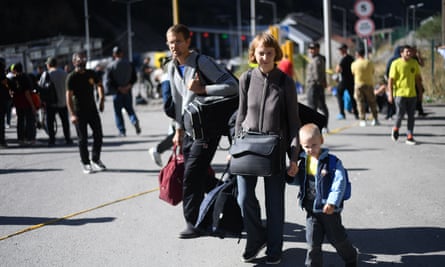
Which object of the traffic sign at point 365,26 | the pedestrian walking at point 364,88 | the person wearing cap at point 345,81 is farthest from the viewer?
the traffic sign at point 365,26

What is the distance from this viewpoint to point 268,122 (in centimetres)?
475

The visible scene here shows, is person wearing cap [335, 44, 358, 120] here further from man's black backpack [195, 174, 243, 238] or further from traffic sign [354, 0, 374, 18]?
man's black backpack [195, 174, 243, 238]

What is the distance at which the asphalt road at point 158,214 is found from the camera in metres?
5.25

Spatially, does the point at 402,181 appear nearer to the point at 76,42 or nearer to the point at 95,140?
the point at 95,140

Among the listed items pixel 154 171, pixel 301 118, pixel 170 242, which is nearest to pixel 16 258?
pixel 170 242

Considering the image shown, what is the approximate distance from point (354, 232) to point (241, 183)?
4.64 ft

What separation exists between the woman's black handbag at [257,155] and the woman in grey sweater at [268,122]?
9cm

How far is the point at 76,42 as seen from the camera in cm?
5647

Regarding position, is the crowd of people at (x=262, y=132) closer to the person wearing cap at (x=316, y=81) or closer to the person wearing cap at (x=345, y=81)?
the person wearing cap at (x=316, y=81)

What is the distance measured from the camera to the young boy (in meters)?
4.32

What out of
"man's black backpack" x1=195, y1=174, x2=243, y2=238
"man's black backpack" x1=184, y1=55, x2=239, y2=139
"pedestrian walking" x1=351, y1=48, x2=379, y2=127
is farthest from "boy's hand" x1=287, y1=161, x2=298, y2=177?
"pedestrian walking" x1=351, y1=48, x2=379, y2=127

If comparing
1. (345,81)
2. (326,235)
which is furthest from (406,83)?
(326,235)

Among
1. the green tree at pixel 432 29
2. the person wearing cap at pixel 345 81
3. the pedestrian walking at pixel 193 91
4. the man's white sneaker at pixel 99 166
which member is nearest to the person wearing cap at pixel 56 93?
the man's white sneaker at pixel 99 166

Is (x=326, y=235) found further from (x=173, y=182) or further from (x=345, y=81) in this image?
(x=345, y=81)
